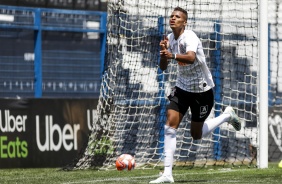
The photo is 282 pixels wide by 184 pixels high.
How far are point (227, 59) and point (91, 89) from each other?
3415 millimetres

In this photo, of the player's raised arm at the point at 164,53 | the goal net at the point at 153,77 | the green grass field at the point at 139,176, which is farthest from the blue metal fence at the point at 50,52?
the player's raised arm at the point at 164,53

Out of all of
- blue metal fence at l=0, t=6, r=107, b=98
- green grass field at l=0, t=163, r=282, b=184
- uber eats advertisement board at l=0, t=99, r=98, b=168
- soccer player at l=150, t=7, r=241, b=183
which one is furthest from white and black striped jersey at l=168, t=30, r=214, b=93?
blue metal fence at l=0, t=6, r=107, b=98

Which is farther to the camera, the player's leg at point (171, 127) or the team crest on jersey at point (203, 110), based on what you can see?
the team crest on jersey at point (203, 110)

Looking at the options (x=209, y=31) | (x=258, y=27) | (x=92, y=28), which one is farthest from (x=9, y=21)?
(x=258, y=27)

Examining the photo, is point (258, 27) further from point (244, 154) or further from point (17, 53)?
point (17, 53)

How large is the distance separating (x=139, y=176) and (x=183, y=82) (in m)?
1.76

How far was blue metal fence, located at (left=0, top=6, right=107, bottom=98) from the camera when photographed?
17.5 m

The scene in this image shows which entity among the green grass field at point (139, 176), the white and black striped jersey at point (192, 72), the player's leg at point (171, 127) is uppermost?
the white and black striped jersey at point (192, 72)

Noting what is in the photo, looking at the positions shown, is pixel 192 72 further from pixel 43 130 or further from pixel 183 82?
pixel 43 130

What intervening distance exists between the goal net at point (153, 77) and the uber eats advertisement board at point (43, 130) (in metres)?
0.50

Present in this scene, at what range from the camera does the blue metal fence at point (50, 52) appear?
57.4 feet

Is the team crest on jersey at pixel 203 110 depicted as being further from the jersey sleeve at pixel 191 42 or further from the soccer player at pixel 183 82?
the jersey sleeve at pixel 191 42

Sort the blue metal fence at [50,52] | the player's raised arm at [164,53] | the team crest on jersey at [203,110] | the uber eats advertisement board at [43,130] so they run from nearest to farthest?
the player's raised arm at [164,53], the team crest on jersey at [203,110], the uber eats advertisement board at [43,130], the blue metal fence at [50,52]

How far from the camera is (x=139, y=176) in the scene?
12836 millimetres
